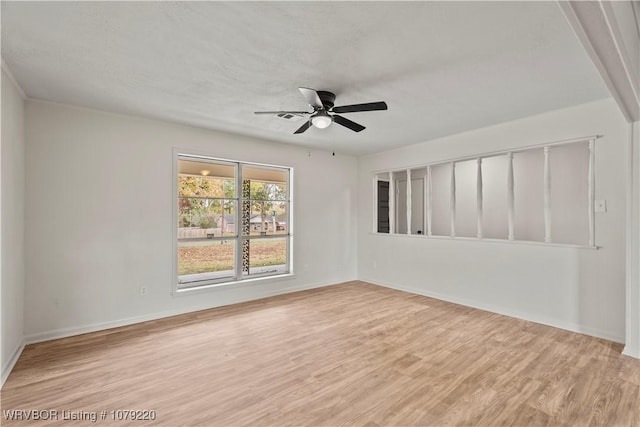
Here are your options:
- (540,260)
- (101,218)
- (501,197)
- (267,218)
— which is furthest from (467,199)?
(101,218)

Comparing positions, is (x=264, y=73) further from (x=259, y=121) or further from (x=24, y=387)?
(x=24, y=387)

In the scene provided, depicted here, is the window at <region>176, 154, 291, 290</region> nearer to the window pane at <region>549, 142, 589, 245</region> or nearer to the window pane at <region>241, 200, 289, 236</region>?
the window pane at <region>241, 200, 289, 236</region>

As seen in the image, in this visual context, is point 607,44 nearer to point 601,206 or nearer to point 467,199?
point 601,206

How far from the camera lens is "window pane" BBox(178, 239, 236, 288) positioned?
4520 millimetres

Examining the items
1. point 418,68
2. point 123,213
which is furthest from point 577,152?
point 123,213

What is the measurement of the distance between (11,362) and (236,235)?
2.83m

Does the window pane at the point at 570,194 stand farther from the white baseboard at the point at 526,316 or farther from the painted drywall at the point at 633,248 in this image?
the painted drywall at the point at 633,248

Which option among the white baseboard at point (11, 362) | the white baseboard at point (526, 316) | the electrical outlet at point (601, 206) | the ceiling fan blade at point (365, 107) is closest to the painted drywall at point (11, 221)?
the white baseboard at point (11, 362)

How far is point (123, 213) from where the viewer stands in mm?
3867

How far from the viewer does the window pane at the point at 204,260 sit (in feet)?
14.8

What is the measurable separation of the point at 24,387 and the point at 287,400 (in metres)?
2.17

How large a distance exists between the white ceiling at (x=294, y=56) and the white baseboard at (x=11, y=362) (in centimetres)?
264

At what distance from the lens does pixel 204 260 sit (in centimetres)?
475

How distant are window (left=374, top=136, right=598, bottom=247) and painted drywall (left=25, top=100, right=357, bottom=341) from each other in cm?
340
